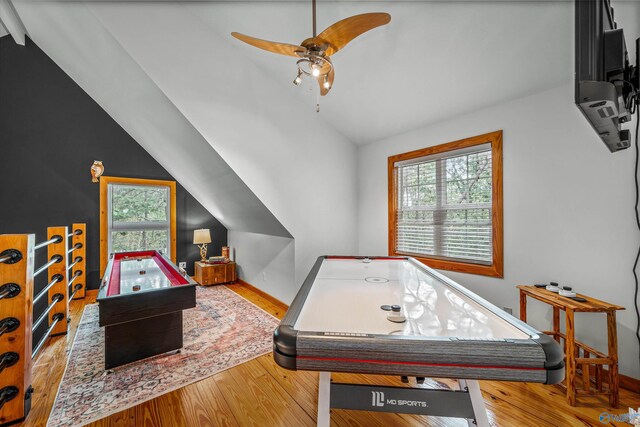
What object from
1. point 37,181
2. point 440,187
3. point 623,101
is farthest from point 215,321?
point 623,101

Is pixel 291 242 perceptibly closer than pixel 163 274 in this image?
No

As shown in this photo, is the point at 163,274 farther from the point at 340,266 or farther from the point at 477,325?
the point at 477,325

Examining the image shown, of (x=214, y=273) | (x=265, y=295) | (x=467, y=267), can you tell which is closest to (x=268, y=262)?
(x=265, y=295)

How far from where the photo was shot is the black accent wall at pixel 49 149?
3600 mm

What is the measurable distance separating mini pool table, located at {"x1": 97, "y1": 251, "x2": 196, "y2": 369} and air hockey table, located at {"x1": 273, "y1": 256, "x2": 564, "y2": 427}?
1242mm

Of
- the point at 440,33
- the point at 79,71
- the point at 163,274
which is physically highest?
the point at 79,71

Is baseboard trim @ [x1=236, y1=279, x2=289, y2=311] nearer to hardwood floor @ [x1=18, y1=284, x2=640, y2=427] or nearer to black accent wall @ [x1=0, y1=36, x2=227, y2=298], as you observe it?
hardwood floor @ [x1=18, y1=284, x2=640, y2=427]

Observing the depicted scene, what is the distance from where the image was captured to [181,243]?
507 cm

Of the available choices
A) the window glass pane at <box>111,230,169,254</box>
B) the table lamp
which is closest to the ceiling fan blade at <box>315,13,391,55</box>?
the table lamp

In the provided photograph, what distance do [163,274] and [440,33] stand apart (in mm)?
3357

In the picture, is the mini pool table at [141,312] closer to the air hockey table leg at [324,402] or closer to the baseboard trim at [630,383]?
the air hockey table leg at [324,402]

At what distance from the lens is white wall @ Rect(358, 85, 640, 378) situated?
Answer: 1.87 m

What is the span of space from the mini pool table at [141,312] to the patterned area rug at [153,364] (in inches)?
5.4

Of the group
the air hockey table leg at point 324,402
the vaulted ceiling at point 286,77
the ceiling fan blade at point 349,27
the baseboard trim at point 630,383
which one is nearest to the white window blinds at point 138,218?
the vaulted ceiling at point 286,77
